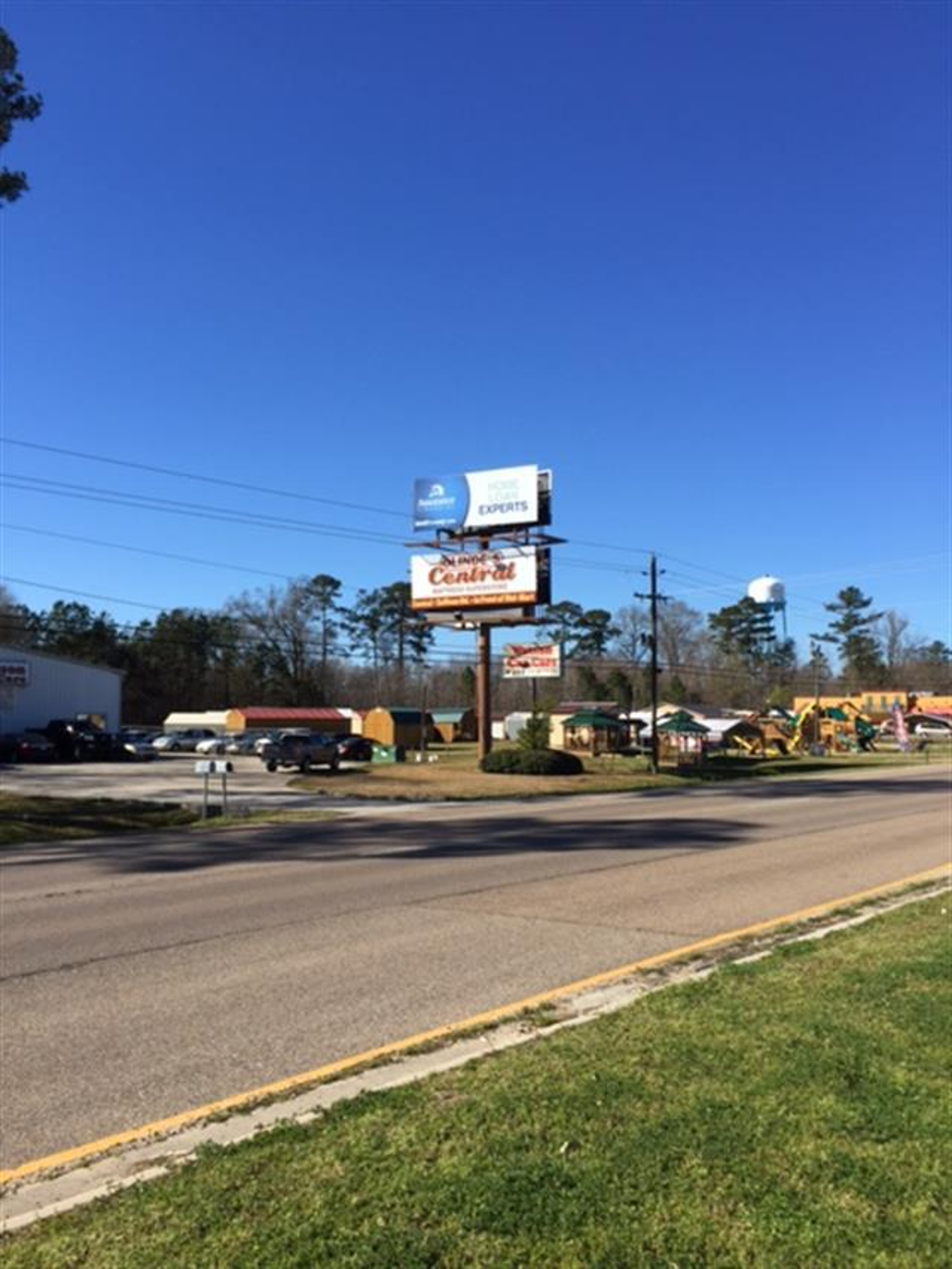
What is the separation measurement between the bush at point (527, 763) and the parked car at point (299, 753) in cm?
909

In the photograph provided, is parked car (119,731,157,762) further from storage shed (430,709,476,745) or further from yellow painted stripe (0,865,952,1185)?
yellow painted stripe (0,865,952,1185)

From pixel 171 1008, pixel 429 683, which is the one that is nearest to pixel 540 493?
pixel 171 1008

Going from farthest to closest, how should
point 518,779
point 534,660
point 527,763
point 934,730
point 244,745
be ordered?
1. point 934,730
2. point 244,745
3. point 534,660
4. point 527,763
5. point 518,779

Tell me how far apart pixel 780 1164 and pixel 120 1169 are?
2565 millimetres

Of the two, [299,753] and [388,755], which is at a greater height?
[299,753]

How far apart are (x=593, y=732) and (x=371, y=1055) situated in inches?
2456

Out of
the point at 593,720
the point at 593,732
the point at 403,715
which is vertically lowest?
the point at 593,732

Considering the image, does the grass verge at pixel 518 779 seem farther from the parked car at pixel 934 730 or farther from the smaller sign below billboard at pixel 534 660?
the parked car at pixel 934 730

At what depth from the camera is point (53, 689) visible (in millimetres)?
66562

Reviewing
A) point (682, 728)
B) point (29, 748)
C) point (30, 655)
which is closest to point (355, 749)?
point (29, 748)

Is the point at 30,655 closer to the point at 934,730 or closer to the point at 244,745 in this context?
the point at 244,745

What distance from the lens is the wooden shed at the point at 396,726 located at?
7362 cm

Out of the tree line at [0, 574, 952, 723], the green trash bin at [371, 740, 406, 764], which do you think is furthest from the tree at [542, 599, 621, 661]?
the green trash bin at [371, 740, 406, 764]

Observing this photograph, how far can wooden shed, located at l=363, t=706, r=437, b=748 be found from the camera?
73.6 meters
